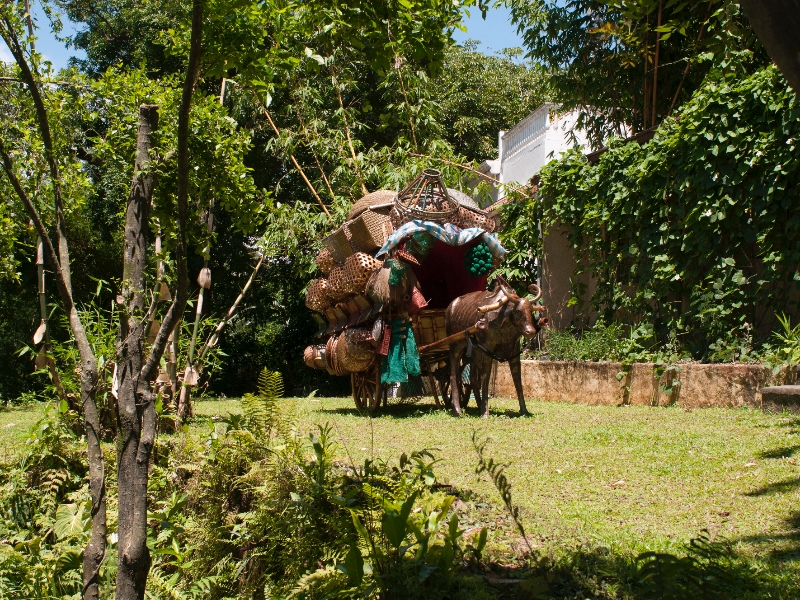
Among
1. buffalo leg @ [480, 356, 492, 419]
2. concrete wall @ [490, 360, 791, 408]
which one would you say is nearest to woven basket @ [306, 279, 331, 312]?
buffalo leg @ [480, 356, 492, 419]

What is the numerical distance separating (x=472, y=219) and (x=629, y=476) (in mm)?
5222

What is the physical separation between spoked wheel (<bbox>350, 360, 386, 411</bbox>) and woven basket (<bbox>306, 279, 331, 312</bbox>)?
1.17 m

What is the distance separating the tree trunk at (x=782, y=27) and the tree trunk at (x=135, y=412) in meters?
2.89

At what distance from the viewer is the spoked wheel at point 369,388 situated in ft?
34.2

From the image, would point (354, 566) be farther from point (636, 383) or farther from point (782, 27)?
point (636, 383)

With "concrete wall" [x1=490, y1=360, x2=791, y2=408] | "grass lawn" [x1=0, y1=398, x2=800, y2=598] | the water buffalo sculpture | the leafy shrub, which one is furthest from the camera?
the water buffalo sculpture

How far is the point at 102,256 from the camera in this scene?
19625 millimetres

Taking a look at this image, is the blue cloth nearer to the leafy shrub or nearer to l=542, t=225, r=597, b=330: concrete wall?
l=542, t=225, r=597, b=330: concrete wall

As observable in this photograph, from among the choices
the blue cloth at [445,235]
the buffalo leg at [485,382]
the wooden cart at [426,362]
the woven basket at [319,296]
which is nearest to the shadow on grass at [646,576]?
the buffalo leg at [485,382]

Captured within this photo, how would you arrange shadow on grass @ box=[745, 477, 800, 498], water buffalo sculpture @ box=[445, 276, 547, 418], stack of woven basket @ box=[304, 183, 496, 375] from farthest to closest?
stack of woven basket @ box=[304, 183, 496, 375], water buffalo sculpture @ box=[445, 276, 547, 418], shadow on grass @ box=[745, 477, 800, 498]

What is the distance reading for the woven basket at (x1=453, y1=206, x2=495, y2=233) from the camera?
10047 mm

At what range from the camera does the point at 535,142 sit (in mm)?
18266

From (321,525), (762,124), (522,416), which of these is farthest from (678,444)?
(762,124)

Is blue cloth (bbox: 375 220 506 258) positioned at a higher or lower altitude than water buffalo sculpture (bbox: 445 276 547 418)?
higher
